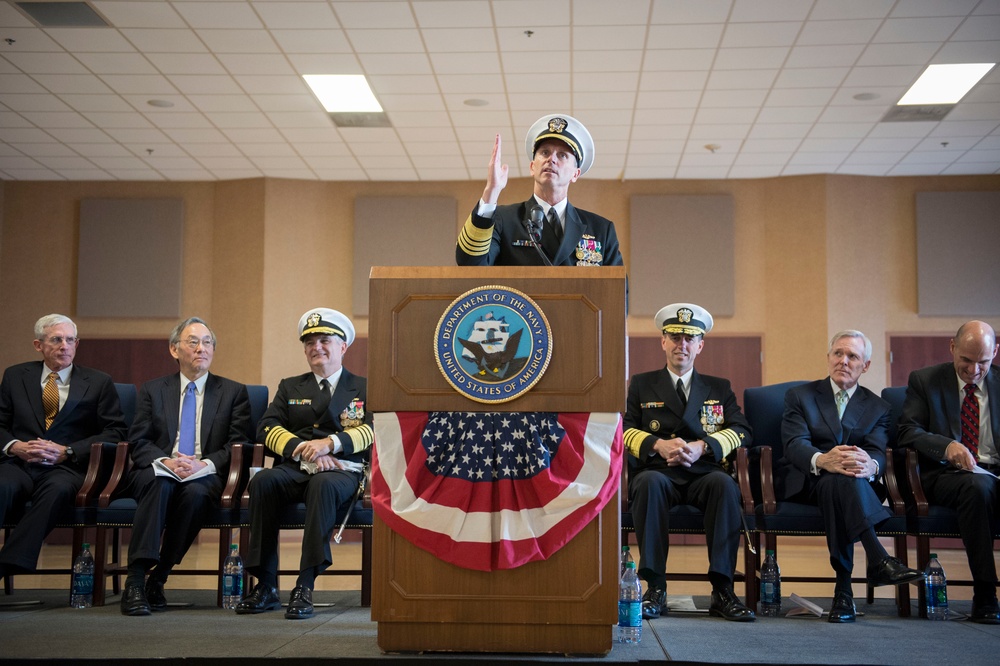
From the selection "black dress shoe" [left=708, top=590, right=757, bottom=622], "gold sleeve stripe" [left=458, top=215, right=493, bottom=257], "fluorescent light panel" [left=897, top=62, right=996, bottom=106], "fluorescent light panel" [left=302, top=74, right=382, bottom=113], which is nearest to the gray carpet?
"black dress shoe" [left=708, top=590, right=757, bottom=622]

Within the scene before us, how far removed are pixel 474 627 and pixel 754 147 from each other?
718 cm

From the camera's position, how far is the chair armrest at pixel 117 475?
4.39 m

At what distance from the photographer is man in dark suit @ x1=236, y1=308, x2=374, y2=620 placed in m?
3.99

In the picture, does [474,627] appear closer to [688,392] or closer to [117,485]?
[688,392]

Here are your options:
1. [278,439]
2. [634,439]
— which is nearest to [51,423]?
[278,439]

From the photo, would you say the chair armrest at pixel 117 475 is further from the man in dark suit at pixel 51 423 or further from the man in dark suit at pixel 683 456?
the man in dark suit at pixel 683 456

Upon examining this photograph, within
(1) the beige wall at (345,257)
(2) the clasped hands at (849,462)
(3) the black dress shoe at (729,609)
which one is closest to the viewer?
(3) the black dress shoe at (729,609)

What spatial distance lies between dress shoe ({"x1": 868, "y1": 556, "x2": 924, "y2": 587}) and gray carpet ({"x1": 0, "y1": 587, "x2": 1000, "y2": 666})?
0.54 ft

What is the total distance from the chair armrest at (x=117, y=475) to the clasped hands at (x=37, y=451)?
11.2 inches

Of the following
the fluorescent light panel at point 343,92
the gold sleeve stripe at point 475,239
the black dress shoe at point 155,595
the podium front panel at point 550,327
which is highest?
the fluorescent light panel at point 343,92

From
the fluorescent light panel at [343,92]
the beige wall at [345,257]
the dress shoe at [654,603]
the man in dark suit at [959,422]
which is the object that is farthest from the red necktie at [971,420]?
the beige wall at [345,257]

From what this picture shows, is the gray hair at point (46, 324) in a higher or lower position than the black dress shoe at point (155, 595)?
higher

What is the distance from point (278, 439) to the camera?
14.4 feet

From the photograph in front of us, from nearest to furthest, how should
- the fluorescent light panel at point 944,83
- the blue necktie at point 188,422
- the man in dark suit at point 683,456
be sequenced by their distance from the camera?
1. the man in dark suit at point 683,456
2. the blue necktie at point 188,422
3. the fluorescent light panel at point 944,83
